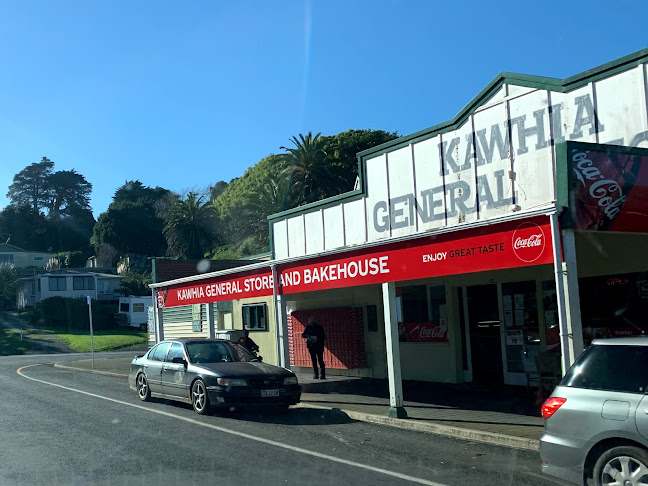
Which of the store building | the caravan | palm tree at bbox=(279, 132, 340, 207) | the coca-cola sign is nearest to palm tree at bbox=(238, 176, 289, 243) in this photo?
palm tree at bbox=(279, 132, 340, 207)

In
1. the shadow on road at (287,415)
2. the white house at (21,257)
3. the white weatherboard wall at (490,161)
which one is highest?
the white house at (21,257)

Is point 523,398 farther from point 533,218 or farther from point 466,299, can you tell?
point 533,218

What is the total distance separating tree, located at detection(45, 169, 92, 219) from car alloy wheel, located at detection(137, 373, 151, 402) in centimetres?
8828

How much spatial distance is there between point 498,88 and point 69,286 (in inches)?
2303

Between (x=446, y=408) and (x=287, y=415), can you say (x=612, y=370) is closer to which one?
(x=446, y=408)

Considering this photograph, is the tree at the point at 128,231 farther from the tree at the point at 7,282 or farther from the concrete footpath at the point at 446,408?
the concrete footpath at the point at 446,408

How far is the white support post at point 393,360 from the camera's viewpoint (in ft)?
36.6

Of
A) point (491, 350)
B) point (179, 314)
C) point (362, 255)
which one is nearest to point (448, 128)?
point (362, 255)

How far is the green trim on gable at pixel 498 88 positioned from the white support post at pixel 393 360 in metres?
4.01

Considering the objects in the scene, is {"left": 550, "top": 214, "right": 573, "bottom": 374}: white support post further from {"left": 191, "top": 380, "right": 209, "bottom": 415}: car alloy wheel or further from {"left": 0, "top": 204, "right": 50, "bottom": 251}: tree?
{"left": 0, "top": 204, "right": 50, "bottom": 251}: tree

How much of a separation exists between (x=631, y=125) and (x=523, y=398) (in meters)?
5.33

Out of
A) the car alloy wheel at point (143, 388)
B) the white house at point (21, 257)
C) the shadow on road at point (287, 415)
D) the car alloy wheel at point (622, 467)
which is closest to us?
the car alloy wheel at point (622, 467)

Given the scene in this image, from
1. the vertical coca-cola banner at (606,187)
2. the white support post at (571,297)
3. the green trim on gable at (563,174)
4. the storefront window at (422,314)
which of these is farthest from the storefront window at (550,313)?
the green trim on gable at (563,174)

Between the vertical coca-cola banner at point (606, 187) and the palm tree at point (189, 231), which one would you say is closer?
the vertical coca-cola banner at point (606, 187)
